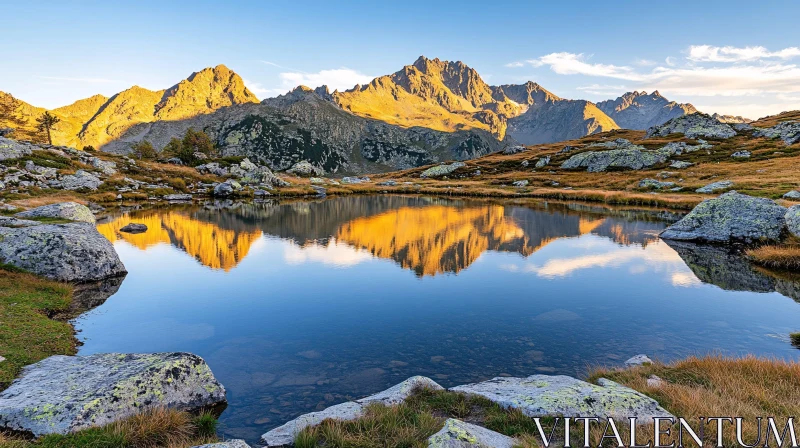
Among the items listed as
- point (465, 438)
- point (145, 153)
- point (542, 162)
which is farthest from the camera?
point (542, 162)

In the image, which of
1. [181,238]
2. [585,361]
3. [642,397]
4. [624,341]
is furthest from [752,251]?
[181,238]

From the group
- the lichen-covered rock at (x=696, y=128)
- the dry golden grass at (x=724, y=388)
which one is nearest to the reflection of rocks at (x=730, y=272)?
the dry golden grass at (x=724, y=388)

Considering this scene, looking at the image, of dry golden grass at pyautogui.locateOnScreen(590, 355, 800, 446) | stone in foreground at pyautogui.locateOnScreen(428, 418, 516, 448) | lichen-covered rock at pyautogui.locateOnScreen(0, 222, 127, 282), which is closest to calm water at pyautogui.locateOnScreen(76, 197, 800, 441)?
lichen-covered rock at pyautogui.locateOnScreen(0, 222, 127, 282)

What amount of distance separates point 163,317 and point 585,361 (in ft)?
70.1

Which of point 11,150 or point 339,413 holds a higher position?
point 11,150

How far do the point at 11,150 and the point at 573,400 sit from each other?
112 metres

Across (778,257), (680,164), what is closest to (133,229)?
(778,257)

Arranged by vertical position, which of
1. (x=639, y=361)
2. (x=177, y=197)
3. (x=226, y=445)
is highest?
(x=177, y=197)

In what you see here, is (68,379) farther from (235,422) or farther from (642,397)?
(642,397)

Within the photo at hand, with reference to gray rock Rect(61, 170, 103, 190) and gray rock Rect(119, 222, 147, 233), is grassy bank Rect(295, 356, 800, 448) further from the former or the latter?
gray rock Rect(61, 170, 103, 190)

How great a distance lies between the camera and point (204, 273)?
30.6m

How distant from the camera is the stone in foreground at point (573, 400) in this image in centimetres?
886

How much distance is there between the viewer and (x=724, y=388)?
33.6 ft

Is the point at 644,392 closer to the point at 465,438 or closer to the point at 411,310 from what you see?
the point at 465,438
